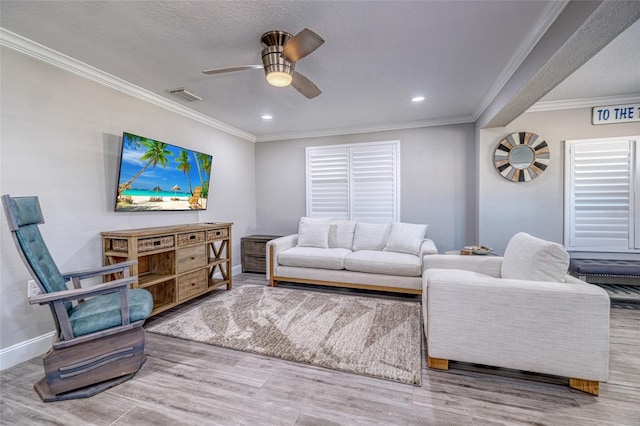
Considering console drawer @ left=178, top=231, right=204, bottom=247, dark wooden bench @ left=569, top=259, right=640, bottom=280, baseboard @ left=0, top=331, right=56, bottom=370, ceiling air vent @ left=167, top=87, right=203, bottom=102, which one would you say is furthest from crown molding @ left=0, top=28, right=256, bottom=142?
dark wooden bench @ left=569, top=259, right=640, bottom=280

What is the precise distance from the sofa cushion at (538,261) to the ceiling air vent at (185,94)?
3633mm

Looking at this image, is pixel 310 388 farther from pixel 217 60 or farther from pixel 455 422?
pixel 217 60

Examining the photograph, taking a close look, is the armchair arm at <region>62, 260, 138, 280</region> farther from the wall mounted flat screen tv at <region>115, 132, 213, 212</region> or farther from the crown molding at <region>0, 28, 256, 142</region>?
the crown molding at <region>0, 28, 256, 142</region>

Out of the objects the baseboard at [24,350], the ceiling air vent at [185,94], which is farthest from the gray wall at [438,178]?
the baseboard at [24,350]

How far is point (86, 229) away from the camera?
2.54 metres

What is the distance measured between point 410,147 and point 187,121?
133 inches

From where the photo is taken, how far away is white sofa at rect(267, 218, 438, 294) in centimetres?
339

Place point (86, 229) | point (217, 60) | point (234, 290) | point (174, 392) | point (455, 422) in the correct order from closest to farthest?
1. point (455, 422)
2. point (174, 392)
3. point (217, 60)
4. point (86, 229)
5. point (234, 290)

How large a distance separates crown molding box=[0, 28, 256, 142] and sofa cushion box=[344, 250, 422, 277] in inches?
118

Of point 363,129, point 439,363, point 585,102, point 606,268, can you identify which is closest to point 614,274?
point 606,268

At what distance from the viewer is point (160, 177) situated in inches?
122

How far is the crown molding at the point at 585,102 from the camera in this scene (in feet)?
10.5

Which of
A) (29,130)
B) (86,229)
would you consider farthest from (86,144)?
(86,229)

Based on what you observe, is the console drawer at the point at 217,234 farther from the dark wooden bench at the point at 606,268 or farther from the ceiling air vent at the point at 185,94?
the dark wooden bench at the point at 606,268
